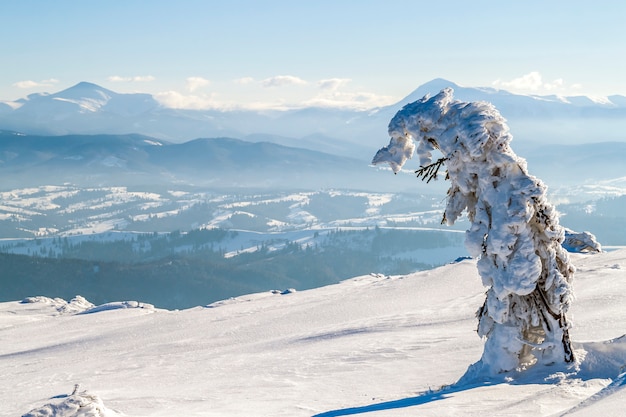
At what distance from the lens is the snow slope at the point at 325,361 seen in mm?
13070

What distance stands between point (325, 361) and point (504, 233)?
293 inches

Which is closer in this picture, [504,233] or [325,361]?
[504,233]

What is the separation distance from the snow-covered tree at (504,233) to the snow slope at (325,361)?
0.75 metres

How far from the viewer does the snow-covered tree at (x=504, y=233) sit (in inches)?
526

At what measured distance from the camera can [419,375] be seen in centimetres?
1612

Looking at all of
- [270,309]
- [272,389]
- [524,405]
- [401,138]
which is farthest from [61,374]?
[524,405]

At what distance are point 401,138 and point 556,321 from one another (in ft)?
16.9

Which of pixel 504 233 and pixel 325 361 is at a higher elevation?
pixel 504 233

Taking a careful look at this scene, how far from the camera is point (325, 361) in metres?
18.8

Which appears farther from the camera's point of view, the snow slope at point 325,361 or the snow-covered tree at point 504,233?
the snow-covered tree at point 504,233

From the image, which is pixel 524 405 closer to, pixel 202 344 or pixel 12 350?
pixel 202 344

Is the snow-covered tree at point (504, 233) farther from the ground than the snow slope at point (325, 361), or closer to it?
farther from the ground

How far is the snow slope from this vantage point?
42.9 feet

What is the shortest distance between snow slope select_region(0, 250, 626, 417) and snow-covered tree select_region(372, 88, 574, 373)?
75 cm
